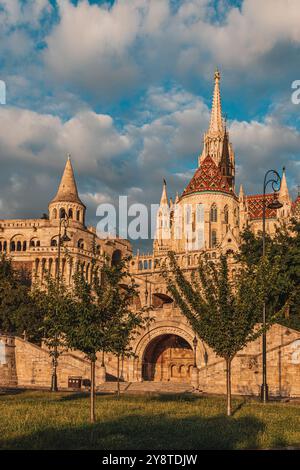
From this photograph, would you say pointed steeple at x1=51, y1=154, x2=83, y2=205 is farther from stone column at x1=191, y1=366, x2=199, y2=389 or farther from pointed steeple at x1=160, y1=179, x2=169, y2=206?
stone column at x1=191, y1=366, x2=199, y2=389

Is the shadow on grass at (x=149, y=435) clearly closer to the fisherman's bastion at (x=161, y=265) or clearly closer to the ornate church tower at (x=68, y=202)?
the fisherman's bastion at (x=161, y=265)

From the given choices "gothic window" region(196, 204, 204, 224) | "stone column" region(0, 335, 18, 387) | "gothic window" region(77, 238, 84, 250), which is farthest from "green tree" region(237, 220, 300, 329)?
"gothic window" region(196, 204, 204, 224)

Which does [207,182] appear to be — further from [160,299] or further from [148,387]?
[148,387]

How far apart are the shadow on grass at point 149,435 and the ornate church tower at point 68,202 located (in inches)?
2176

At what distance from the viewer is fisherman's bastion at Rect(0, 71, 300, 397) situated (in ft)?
102

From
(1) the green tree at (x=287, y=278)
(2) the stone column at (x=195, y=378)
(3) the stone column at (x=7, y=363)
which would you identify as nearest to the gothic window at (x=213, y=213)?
(1) the green tree at (x=287, y=278)

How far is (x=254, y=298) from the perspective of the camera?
1928cm

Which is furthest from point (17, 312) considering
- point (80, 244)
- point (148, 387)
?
point (80, 244)

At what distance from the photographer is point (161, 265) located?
4869 centimetres

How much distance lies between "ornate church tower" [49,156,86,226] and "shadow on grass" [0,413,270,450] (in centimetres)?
5528

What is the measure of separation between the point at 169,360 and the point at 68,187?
38674 mm

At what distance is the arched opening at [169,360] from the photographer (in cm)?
3841
